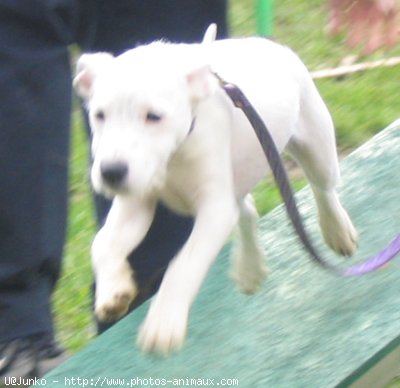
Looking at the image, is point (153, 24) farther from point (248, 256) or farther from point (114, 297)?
point (114, 297)


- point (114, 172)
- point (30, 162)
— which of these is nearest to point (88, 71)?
point (114, 172)

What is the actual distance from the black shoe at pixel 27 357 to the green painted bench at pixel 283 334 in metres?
0.25

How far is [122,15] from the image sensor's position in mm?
2637

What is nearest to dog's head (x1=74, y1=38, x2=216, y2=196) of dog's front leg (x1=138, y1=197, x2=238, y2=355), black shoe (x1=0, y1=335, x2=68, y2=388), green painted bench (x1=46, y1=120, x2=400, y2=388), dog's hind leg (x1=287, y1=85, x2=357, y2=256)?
dog's front leg (x1=138, y1=197, x2=238, y2=355)

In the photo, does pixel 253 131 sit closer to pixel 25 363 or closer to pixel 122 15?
pixel 122 15

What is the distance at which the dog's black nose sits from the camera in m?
1.85

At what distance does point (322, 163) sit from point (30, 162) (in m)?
0.63

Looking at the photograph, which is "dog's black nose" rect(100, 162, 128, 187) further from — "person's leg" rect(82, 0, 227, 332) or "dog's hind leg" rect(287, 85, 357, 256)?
"person's leg" rect(82, 0, 227, 332)

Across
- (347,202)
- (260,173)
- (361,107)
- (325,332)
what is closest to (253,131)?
(260,173)

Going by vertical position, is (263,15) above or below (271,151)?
below

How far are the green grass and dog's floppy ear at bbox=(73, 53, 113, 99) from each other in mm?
1334

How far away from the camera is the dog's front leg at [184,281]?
198 centimetres

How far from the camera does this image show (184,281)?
2.02 meters

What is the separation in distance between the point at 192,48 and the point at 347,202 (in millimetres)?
1013
